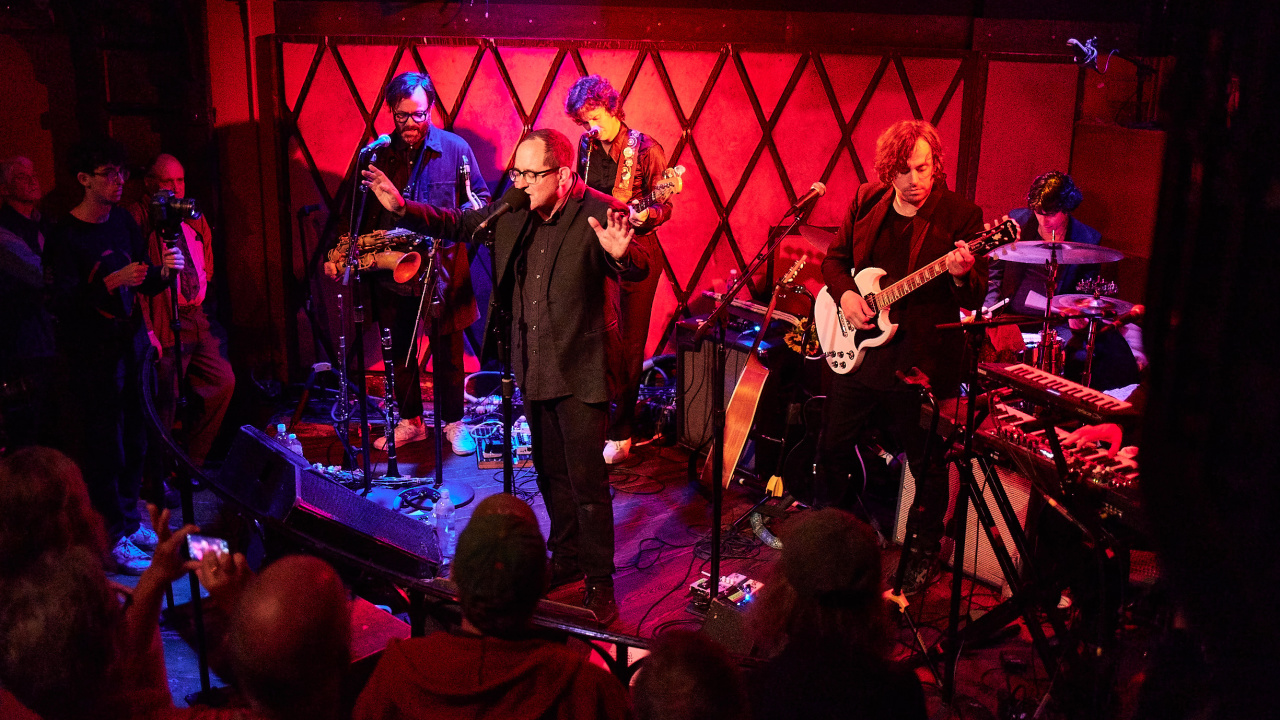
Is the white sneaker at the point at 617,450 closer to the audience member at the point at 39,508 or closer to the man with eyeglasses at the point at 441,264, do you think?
the man with eyeglasses at the point at 441,264

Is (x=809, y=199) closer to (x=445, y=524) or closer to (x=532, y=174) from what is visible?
(x=532, y=174)

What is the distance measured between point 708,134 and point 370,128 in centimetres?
242

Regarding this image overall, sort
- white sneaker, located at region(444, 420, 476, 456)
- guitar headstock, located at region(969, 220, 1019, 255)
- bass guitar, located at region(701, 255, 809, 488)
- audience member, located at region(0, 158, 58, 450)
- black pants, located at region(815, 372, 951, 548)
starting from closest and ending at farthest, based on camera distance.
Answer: guitar headstock, located at region(969, 220, 1019, 255), black pants, located at region(815, 372, 951, 548), audience member, located at region(0, 158, 58, 450), bass guitar, located at region(701, 255, 809, 488), white sneaker, located at region(444, 420, 476, 456)

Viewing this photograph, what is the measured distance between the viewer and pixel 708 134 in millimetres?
6949

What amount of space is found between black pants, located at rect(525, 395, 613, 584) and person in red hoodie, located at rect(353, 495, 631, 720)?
1.78m

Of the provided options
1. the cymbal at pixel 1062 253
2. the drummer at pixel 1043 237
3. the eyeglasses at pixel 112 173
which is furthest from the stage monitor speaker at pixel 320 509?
the drummer at pixel 1043 237

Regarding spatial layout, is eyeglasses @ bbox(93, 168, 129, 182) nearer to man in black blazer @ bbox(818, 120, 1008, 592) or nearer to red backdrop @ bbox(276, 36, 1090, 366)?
red backdrop @ bbox(276, 36, 1090, 366)

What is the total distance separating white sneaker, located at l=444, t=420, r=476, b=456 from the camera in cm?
575

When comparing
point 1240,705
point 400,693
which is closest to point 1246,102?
point 1240,705

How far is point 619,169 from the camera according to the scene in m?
5.23

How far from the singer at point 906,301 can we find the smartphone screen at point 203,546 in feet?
8.30

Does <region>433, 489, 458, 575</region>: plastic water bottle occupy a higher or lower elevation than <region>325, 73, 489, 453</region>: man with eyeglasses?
lower

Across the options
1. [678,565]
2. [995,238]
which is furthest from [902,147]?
[678,565]

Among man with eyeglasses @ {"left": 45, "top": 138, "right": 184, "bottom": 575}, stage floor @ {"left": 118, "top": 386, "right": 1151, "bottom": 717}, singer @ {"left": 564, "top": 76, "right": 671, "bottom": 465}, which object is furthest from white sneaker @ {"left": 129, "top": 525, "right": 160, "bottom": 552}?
singer @ {"left": 564, "top": 76, "right": 671, "bottom": 465}
